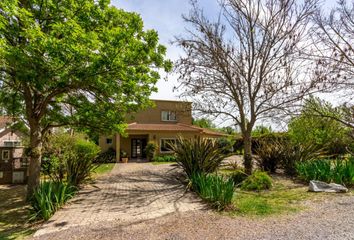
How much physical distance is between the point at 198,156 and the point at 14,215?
8079mm

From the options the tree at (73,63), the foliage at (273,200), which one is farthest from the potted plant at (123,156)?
the foliage at (273,200)

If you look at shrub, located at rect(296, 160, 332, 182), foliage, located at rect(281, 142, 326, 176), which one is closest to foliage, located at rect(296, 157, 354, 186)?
shrub, located at rect(296, 160, 332, 182)

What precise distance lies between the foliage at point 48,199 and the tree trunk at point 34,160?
1.44m

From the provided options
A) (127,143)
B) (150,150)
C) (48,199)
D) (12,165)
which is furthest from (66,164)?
(127,143)

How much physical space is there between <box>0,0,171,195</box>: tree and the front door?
17159mm

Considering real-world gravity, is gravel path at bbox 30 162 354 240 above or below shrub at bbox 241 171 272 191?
below

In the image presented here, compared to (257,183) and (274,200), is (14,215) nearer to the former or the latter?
(274,200)

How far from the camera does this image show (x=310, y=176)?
1214cm

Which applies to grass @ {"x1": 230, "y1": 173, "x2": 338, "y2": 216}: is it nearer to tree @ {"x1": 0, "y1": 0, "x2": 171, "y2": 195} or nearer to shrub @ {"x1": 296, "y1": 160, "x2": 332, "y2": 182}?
shrub @ {"x1": 296, "y1": 160, "x2": 332, "y2": 182}

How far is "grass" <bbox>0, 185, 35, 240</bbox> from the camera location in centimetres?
657

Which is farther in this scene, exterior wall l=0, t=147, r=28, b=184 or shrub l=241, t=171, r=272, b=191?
exterior wall l=0, t=147, r=28, b=184

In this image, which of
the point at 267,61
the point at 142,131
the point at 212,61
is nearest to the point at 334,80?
the point at 267,61

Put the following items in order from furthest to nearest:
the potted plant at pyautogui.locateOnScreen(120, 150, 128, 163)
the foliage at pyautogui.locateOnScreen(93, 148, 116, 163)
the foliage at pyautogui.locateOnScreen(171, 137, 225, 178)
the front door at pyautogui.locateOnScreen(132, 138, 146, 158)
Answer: the front door at pyautogui.locateOnScreen(132, 138, 146, 158), the foliage at pyautogui.locateOnScreen(93, 148, 116, 163), the potted plant at pyautogui.locateOnScreen(120, 150, 128, 163), the foliage at pyautogui.locateOnScreen(171, 137, 225, 178)

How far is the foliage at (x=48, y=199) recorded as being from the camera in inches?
290
